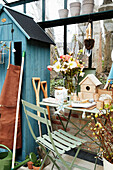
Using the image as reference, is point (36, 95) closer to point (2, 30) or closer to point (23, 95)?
point (23, 95)

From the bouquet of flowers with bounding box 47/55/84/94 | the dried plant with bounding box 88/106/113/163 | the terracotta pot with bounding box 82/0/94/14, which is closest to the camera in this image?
the dried plant with bounding box 88/106/113/163

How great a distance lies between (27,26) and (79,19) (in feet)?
2.41

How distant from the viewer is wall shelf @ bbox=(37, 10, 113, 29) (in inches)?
90.7

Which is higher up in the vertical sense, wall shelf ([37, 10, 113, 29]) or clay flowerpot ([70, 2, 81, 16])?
clay flowerpot ([70, 2, 81, 16])

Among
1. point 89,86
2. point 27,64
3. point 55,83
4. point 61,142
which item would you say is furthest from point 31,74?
point 61,142

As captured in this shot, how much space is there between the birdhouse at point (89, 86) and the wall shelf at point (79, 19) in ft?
2.65

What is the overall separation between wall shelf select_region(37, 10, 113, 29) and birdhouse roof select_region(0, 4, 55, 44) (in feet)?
0.52

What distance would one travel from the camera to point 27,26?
247cm

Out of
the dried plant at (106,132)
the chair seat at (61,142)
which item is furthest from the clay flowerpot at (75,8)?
the chair seat at (61,142)

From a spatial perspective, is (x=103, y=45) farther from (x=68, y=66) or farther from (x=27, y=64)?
(x=27, y=64)

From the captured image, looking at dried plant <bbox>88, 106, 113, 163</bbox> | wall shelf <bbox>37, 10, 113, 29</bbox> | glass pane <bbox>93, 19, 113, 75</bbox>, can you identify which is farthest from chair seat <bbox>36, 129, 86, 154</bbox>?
wall shelf <bbox>37, 10, 113, 29</bbox>

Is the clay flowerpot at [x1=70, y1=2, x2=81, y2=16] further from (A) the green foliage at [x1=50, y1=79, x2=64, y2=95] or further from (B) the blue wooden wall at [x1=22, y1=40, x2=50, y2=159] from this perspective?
(A) the green foliage at [x1=50, y1=79, x2=64, y2=95]

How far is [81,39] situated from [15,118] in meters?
1.42

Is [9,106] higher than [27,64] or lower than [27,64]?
lower
